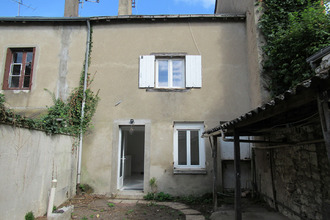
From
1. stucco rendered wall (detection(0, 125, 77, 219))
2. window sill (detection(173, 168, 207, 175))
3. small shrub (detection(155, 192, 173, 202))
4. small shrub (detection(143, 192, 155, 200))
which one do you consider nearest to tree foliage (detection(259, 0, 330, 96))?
window sill (detection(173, 168, 207, 175))

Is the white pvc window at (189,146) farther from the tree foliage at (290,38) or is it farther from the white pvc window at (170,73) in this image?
the tree foliage at (290,38)

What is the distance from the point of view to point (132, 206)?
6.00m

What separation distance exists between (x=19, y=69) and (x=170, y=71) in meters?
5.25

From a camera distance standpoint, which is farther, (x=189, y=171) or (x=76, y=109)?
(x=76, y=109)

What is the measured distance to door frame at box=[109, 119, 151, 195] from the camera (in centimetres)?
691

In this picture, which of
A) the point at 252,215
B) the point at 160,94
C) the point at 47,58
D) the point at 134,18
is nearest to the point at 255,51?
the point at 160,94

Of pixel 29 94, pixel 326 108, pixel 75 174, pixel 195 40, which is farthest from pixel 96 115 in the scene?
pixel 326 108

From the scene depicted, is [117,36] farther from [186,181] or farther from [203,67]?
[186,181]

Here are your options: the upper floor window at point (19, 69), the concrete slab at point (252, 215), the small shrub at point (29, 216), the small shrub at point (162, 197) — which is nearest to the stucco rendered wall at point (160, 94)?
the small shrub at point (162, 197)

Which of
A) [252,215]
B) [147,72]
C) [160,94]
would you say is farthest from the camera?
[147,72]

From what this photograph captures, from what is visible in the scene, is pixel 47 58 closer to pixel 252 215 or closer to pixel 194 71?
pixel 194 71

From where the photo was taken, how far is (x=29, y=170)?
437 centimetres

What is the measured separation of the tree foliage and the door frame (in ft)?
12.8

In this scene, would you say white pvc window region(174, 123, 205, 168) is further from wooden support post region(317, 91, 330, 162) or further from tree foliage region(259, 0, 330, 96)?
wooden support post region(317, 91, 330, 162)
